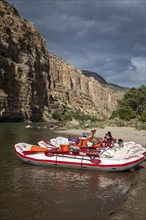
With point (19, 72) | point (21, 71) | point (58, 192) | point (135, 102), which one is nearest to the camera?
point (58, 192)

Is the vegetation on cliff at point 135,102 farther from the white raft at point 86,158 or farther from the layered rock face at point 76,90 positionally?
the layered rock face at point 76,90

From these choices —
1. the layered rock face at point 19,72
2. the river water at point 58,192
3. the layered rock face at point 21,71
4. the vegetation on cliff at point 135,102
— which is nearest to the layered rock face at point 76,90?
the layered rock face at point 21,71

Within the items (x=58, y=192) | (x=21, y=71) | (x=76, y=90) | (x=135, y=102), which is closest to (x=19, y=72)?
(x=21, y=71)

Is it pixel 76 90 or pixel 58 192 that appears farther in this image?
pixel 76 90

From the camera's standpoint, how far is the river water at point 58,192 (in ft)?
27.1

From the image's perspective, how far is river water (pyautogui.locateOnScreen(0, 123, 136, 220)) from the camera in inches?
325

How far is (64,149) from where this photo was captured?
15.8m

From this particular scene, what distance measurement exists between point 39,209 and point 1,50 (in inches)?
2466

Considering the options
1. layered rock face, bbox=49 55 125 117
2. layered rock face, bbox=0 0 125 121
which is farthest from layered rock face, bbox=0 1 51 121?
layered rock face, bbox=49 55 125 117

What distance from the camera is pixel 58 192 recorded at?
10484mm

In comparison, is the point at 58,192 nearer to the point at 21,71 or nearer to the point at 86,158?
the point at 86,158

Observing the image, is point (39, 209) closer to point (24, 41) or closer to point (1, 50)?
point (1, 50)

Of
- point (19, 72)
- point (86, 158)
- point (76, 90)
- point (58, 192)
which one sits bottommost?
point (58, 192)

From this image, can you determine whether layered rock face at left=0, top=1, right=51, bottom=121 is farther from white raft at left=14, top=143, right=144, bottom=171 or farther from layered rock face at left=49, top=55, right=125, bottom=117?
white raft at left=14, top=143, right=144, bottom=171
